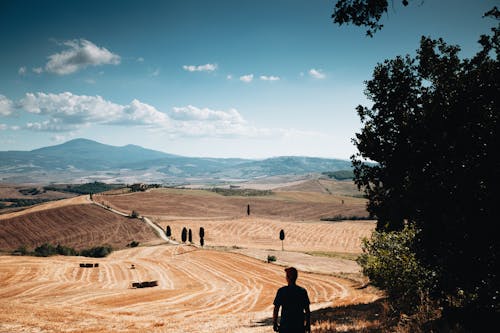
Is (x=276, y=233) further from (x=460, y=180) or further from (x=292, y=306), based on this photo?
(x=292, y=306)

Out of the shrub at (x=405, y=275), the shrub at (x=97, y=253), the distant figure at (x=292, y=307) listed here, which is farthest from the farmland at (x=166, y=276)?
the distant figure at (x=292, y=307)

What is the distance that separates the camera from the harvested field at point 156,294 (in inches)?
623

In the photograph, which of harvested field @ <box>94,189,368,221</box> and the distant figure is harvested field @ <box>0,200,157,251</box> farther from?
the distant figure

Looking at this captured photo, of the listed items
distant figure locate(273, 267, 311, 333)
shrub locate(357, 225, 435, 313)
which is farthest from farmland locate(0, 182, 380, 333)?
distant figure locate(273, 267, 311, 333)

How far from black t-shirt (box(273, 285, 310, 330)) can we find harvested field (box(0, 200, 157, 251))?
268ft

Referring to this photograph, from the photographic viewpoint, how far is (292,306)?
24.7 feet

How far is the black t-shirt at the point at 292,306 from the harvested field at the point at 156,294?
661 cm

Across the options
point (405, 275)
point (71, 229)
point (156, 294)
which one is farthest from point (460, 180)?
point (71, 229)

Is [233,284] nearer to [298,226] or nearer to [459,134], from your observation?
[459,134]

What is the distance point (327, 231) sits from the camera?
107312mm

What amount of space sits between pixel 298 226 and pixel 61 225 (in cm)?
7306

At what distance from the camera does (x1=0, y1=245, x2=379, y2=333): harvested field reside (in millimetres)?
15820

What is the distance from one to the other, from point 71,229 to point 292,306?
10419 centimetres

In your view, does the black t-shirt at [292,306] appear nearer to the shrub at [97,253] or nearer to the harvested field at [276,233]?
the shrub at [97,253]
